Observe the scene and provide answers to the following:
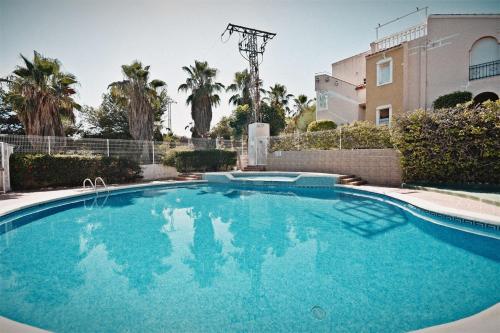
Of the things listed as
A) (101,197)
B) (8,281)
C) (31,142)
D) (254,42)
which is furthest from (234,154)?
(8,281)

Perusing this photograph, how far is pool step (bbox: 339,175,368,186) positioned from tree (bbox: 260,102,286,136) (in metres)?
13.4

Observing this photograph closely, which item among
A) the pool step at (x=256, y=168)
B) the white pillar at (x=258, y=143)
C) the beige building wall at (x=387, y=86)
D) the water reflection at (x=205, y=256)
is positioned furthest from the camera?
the white pillar at (x=258, y=143)

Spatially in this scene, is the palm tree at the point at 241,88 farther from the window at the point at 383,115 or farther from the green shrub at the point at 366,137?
the green shrub at the point at 366,137

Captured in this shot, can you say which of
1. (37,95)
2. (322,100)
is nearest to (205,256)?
(37,95)

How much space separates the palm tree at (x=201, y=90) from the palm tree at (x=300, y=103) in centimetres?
1593

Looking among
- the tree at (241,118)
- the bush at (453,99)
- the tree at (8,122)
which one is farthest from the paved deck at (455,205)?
the tree at (8,122)

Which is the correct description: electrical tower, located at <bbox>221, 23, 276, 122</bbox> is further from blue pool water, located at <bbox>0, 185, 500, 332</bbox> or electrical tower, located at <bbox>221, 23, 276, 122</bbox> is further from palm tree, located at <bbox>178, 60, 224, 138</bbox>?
blue pool water, located at <bbox>0, 185, 500, 332</bbox>

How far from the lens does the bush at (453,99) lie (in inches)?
500

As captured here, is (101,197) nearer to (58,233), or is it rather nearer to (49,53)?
(58,233)

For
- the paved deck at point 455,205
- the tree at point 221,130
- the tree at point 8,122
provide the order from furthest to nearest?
the tree at point 221,130, the tree at point 8,122, the paved deck at point 455,205

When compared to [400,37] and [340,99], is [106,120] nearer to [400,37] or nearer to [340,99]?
[340,99]

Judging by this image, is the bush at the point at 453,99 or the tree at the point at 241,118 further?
the tree at the point at 241,118

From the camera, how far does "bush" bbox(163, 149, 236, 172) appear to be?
15312 millimetres

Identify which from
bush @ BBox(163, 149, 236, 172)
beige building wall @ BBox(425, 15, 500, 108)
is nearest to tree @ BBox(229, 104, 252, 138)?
bush @ BBox(163, 149, 236, 172)
